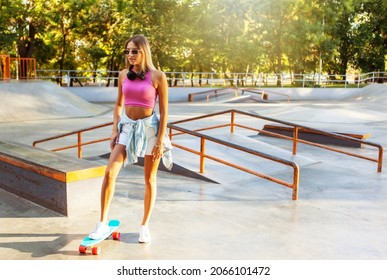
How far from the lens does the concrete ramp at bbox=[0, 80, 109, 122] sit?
60.4 feet

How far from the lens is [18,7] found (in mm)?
31062

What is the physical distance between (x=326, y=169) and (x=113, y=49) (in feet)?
105

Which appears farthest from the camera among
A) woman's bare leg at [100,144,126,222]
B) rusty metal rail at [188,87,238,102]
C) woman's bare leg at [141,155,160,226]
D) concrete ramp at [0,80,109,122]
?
rusty metal rail at [188,87,238,102]

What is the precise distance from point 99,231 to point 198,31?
36.9m

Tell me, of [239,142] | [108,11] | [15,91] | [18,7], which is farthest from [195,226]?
[108,11]

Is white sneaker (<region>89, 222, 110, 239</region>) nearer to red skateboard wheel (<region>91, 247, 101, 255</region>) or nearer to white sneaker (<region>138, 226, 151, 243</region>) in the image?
red skateboard wheel (<region>91, 247, 101, 255</region>)

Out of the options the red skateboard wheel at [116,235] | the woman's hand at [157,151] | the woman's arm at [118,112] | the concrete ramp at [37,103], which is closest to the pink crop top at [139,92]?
the woman's arm at [118,112]

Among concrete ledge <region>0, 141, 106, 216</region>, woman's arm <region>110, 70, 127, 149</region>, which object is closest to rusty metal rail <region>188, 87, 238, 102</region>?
concrete ledge <region>0, 141, 106, 216</region>

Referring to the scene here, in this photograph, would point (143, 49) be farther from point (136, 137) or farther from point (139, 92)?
point (136, 137)

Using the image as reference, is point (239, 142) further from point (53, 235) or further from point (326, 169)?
point (53, 235)

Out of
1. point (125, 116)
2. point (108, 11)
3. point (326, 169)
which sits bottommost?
point (326, 169)

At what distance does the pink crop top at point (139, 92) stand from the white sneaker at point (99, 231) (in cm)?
119

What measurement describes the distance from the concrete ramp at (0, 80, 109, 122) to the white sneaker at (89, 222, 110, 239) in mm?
14742

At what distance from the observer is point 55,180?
17.5ft
